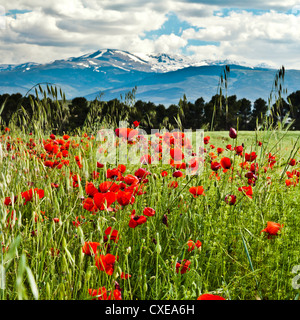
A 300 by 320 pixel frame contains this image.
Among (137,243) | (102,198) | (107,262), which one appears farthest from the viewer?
(137,243)

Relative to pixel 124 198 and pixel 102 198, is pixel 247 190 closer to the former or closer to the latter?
pixel 124 198

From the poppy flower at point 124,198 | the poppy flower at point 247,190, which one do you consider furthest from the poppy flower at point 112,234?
the poppy flower at point 247,190

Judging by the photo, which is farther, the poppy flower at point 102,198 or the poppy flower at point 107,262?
the poppy flower at point 102,198

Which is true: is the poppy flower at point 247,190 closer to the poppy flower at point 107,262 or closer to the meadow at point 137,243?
the meadow at point 137,243

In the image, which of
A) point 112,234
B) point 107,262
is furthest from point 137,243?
point 107,262

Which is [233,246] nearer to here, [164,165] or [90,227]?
[90,227]

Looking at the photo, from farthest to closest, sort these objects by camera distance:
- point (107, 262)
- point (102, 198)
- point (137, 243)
Result: point (137, 243), point (102, 198), point (107, 262)

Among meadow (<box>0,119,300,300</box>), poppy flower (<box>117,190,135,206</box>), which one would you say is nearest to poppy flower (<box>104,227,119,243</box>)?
meadow (<box>0,119,300,300</box>)

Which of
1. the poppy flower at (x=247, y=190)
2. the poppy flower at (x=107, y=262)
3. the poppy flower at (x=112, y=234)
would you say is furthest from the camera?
the poppy flower at (x=247, y=190)

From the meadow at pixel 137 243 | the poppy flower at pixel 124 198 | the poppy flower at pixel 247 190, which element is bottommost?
the meadow at pixel 137 243
